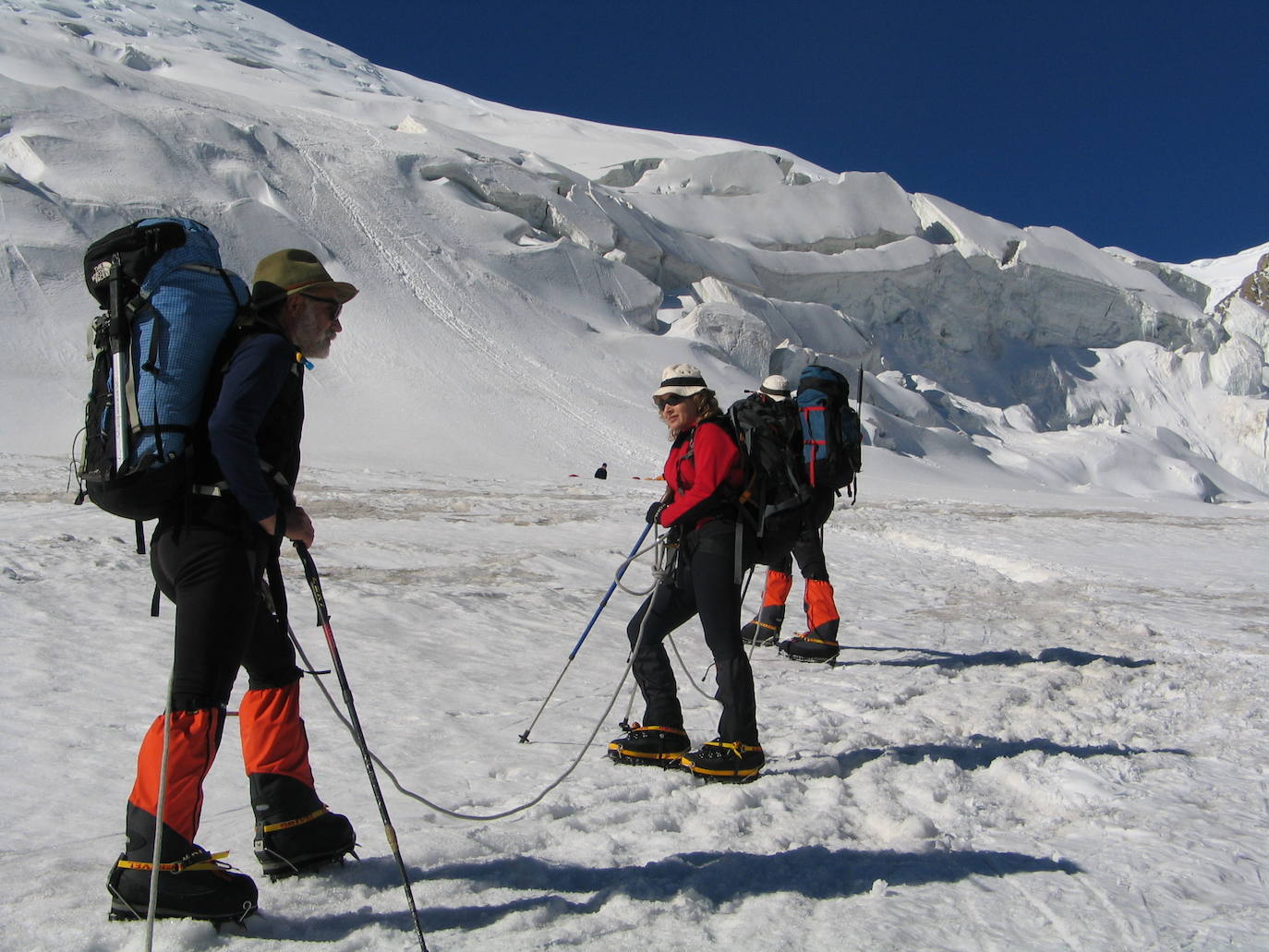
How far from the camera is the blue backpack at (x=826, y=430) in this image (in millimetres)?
5566

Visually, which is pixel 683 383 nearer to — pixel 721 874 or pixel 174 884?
pixel 721 874

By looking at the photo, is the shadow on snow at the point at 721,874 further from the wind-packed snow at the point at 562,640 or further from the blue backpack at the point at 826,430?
the blue backpack at the point at 826,430

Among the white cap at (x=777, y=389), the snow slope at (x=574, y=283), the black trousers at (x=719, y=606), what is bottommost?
the black trousers at (x=719, y=606)

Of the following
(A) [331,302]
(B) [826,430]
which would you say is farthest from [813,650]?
(A) [331,302]

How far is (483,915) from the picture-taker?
8.10 ft

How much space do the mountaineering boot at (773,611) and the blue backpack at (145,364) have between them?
4.48 metres

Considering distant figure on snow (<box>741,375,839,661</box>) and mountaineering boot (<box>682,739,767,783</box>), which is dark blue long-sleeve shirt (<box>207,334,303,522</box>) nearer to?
mountaineering boot (<box>682,739,767,783</box>)

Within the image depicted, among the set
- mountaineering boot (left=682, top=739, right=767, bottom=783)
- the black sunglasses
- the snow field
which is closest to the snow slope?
the snow field

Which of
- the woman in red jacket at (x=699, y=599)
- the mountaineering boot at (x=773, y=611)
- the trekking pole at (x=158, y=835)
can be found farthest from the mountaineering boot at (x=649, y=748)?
the mountaineering boot at (x=773, y=611)

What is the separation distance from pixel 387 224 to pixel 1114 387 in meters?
36.3

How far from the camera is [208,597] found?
93.5 inches

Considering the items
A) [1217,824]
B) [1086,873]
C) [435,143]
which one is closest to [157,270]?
[1086,873]

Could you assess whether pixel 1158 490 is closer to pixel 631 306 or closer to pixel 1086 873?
pixel 631 306

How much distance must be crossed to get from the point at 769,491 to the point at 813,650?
2401mm
